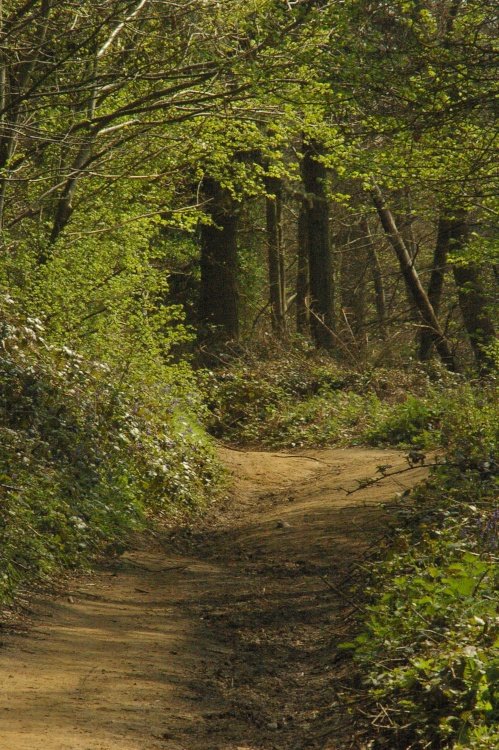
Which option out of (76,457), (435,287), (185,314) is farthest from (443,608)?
(435,287)

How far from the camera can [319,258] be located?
25906 mm

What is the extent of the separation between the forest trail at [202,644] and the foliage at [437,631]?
348mm

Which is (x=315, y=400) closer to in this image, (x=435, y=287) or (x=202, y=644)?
(x=435, y=287)

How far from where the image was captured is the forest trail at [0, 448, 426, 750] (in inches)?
230

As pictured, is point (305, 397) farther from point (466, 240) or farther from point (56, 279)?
point (56, 279)

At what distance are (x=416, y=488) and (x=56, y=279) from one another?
19.5 feet

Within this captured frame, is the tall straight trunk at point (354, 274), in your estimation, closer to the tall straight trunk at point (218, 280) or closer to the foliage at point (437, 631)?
the tall straight trunk at point (218, 280)

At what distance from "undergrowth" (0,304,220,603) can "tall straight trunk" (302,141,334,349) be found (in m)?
10.9

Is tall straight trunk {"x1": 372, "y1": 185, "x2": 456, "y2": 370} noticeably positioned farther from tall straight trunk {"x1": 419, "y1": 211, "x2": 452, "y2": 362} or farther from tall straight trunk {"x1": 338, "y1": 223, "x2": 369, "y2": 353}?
tall straight trunk {"x1": 338, "y1": 223, "x2": 369, "y2": 353}

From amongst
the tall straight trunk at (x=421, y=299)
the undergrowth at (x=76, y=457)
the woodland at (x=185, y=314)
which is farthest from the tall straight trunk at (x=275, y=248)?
the undergrowth at (x=76, y=457)

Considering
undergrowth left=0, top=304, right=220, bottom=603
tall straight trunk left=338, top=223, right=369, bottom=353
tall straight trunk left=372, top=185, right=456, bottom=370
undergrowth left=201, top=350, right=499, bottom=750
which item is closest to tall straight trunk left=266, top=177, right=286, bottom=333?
tall straight trunk left=372, top=185, right=456, bottom=370

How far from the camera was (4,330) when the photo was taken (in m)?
11.7

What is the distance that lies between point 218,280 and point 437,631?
1975 cm

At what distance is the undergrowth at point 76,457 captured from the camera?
934 cm
